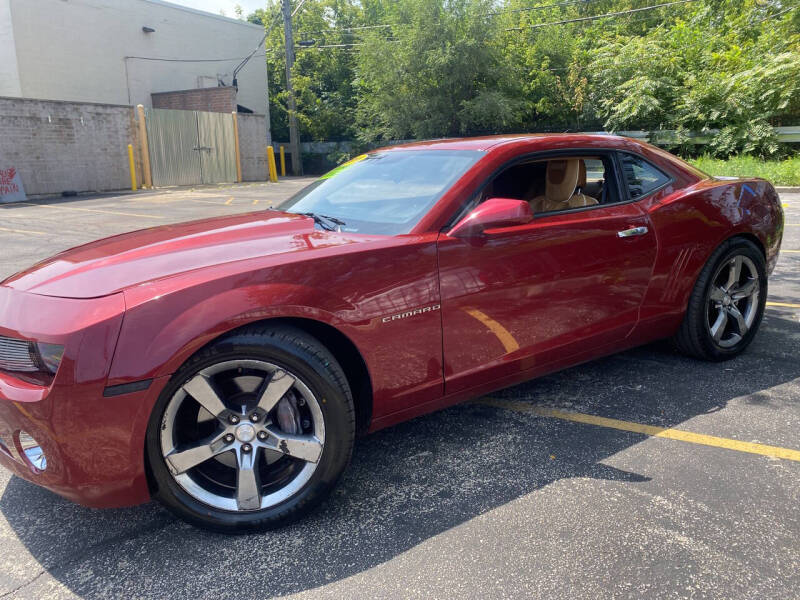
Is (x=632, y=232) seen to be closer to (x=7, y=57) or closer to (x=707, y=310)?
(x=707, y=310)

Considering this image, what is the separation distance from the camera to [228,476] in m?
2.50

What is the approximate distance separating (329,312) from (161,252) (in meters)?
0.81

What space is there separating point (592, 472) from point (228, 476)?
1610 mm

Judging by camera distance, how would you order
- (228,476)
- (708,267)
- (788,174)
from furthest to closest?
(788,174)
(708,267)
(228,476)

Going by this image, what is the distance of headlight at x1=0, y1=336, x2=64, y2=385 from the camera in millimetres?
2135

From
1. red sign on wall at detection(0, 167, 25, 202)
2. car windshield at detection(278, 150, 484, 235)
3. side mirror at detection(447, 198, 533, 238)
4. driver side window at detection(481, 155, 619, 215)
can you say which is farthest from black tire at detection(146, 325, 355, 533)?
red sign on wall at detection(0, 167, 25, 202)

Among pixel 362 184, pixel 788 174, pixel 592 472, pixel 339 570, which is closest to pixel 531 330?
pixel 592 472

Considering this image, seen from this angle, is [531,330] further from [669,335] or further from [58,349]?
[58,349]

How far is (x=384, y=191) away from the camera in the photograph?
3.32 m

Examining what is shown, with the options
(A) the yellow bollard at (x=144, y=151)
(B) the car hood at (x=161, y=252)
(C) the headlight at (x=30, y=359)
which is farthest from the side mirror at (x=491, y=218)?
(A) the yellow bollard at (x=144, y=151)

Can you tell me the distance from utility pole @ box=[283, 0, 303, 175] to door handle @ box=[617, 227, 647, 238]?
27047mm

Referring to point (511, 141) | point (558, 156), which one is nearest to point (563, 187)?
point (558, 156)

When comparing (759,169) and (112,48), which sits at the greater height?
(112,48)

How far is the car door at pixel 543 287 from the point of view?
2883 millimetres
